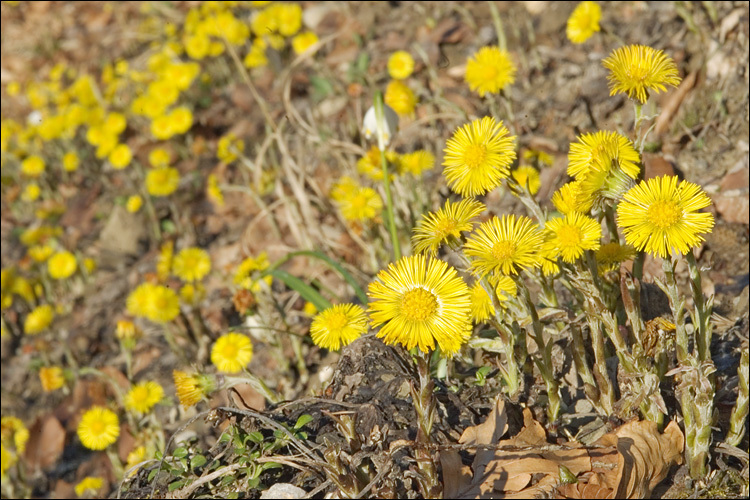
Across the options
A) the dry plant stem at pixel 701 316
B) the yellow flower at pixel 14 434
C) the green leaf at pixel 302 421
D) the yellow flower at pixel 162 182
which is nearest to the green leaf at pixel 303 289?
the green leaf at pixel 302 421

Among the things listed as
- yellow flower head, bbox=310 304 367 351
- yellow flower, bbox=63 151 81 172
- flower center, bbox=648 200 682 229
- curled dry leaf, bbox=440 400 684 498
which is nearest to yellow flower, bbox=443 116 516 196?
flower center, bbox=648 200 682 229

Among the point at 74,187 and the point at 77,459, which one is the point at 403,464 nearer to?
the point at 77,459

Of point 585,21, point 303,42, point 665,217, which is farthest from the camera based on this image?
point 303,42

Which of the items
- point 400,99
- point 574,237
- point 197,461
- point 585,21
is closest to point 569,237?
point 574,237

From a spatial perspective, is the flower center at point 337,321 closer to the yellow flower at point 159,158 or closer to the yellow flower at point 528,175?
the yellow flower at point 528,175

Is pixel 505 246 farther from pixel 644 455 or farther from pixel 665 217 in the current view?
pixel 644 455

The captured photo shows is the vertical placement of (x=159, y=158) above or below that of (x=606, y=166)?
above
